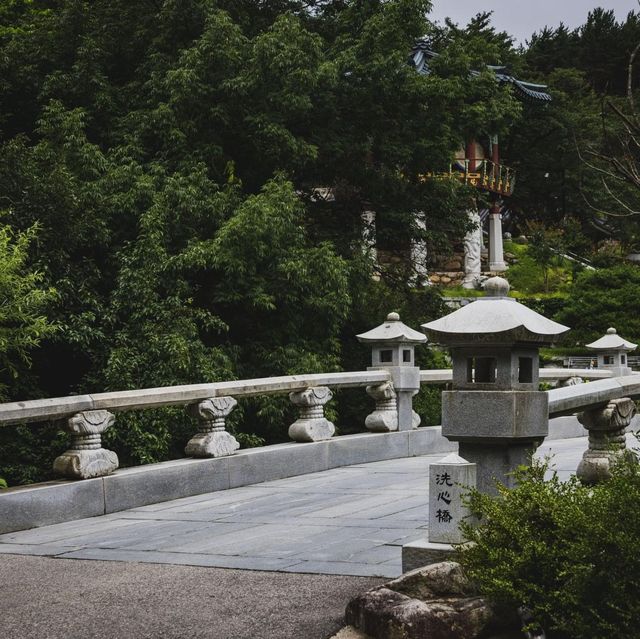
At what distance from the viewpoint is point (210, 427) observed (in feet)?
34.6

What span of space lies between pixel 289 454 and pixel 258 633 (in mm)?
6465

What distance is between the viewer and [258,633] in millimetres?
4996

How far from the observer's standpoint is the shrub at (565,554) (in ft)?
14.5

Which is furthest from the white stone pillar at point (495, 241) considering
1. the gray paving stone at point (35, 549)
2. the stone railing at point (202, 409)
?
the gray paving stone at point (35, 549)

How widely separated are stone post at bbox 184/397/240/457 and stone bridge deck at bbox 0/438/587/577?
0.48 metres

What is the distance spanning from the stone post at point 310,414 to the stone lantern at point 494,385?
6.06 m

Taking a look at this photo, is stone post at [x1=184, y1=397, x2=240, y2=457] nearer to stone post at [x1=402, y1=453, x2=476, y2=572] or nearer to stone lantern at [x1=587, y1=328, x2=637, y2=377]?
stone post at [x1=402, y1=453, x2=476, y2=572]

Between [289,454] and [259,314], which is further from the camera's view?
[259,314]

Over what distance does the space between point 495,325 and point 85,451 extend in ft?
15.7

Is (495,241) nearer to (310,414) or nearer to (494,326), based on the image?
(310,414)

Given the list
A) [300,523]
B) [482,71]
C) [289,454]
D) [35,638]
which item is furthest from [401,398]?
[482,71]

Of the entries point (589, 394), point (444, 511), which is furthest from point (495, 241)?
point (444, 511)

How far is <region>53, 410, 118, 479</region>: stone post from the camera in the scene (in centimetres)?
898

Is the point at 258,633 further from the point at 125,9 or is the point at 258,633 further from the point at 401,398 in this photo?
the point at 125,9
